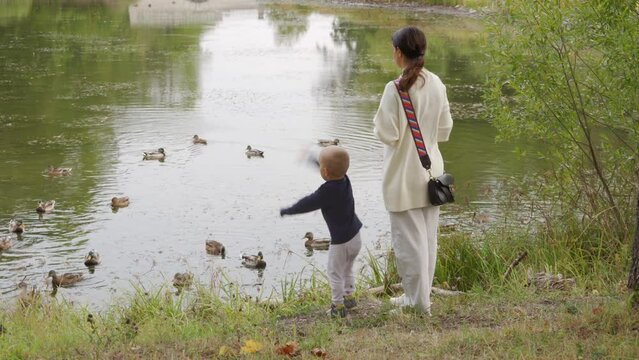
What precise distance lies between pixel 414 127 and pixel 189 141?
1317 centimetres

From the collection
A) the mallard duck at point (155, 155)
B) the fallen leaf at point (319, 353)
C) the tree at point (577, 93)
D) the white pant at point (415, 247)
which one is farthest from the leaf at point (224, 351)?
the mallard duck at point (155, 155)

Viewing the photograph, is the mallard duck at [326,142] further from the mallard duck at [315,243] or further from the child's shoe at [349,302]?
the child's shoe at [349,302]

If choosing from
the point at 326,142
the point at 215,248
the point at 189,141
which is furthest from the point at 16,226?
the point at 326,142

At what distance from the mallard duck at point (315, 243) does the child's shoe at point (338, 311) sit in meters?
5.74

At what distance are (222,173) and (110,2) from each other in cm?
3750

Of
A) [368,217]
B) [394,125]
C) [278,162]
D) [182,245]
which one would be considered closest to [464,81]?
[278,162]

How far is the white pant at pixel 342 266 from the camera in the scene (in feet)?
20.1

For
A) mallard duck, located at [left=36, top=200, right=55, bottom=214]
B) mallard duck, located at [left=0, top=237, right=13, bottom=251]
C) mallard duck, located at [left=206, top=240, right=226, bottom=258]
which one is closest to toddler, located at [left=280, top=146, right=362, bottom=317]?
mallard duck, located at [left=206, top=240, right=226, bottom=258]

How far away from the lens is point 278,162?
1709 cm

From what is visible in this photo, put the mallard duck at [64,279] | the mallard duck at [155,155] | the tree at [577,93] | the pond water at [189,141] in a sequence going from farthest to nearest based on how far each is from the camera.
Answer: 1. the mallard duck at [155,155]
2. the pond water at [189,141]
3. the mallard duck at [64,279]
4. the tree at [577,93]

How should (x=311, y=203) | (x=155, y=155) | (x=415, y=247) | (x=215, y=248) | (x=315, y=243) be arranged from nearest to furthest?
(x=415, y=247), (x=311, y=203), (x=215, y=248), (x=315, y=243), (x=155, y=155)

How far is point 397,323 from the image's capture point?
5836 millimetres

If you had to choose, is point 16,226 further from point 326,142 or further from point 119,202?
point 326,142

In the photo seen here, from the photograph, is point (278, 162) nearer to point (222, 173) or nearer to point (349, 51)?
point (222, 173)
